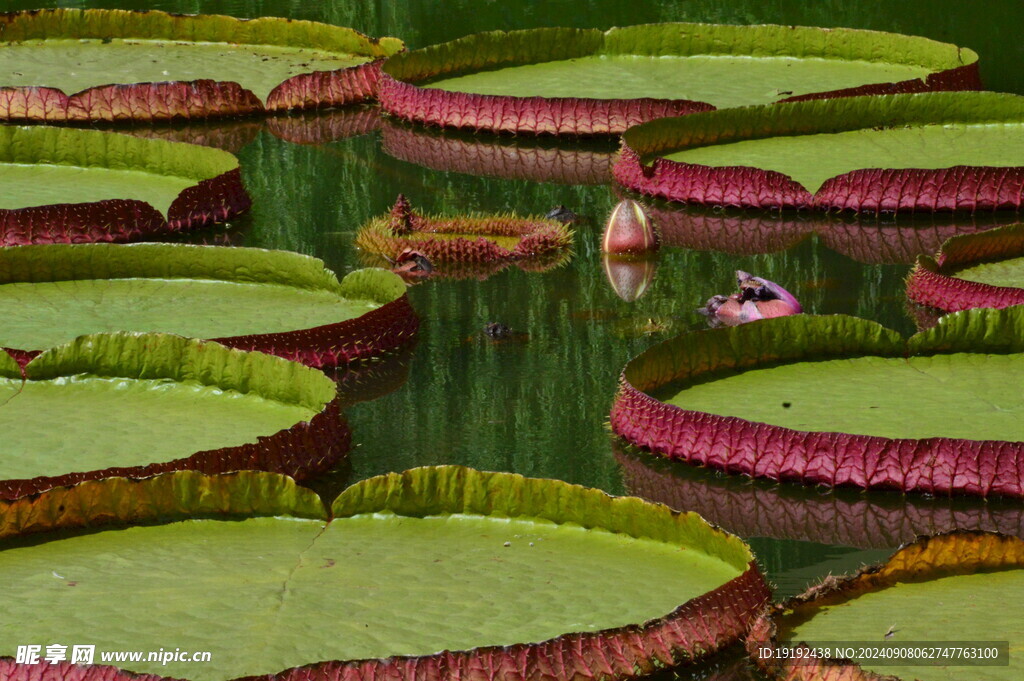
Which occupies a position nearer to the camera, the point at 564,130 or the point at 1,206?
the point at 1,206

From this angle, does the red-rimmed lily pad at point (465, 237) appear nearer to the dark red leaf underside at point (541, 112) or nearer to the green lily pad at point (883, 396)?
the dark red leaf underside at point (541, 112)

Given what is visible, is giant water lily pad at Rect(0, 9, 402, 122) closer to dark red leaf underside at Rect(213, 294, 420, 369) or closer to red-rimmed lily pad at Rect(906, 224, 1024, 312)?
dark red leaf underside at Rect(213, 294, 420, 369)

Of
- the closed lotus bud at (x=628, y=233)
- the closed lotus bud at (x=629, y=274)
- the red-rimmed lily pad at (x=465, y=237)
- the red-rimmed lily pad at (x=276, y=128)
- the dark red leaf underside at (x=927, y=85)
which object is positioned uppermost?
Result: the dark red leaf underside at (x=927, y=85)

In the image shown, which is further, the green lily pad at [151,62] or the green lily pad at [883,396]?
the green lily pad at [151,62]

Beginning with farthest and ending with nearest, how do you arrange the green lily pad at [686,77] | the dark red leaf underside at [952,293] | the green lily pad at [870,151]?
the green lily pad at [686,77] → the green lily pad at [870,151] → the dark red leaf underside at [952,293]

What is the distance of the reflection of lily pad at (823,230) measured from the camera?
10.4 meters

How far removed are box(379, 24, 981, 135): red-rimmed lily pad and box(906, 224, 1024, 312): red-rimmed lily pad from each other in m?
3.51

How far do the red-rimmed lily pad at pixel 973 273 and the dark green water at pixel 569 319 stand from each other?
0.21 metres

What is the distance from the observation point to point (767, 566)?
239 inches

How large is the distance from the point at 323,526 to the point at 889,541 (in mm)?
1939

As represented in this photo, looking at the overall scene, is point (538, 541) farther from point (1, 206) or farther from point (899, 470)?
point (1, 206)

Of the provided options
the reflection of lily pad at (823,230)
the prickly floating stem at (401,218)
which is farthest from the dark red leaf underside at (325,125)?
the reflection of lily pad at (823,230)

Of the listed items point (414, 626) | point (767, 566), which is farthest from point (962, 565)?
point (414, 626)

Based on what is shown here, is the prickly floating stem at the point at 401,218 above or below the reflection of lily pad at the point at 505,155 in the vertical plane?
above
